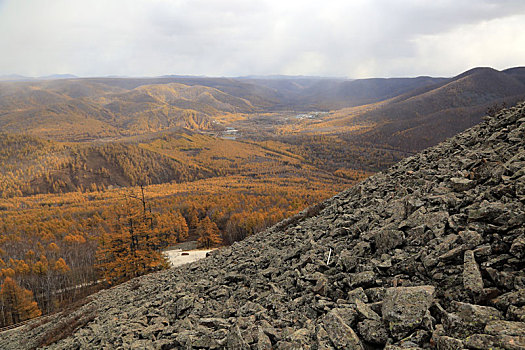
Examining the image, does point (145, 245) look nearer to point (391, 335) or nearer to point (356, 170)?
point (391, 335)

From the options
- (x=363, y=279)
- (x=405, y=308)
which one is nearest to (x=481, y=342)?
(x=405, y=308)

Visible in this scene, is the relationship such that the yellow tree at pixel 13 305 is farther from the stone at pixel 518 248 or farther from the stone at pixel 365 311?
the stone at pixel 518 248

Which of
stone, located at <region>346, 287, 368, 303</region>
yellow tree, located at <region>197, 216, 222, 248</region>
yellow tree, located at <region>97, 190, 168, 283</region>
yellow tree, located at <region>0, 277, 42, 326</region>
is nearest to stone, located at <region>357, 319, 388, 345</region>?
stone, located at <region>346, 287, 368, 303</region>

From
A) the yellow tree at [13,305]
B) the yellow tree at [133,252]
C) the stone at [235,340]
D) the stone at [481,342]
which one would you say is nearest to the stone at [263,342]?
the stone at [235,340]

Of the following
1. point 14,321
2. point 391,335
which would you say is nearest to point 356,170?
point 14,321

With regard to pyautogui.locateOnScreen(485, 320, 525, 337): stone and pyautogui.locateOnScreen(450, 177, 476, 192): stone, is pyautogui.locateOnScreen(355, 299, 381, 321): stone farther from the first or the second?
pyautogui.locateOnScreen(450, 177, 476, 192): stone

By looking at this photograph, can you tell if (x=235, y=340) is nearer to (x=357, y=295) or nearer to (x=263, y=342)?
(x=263, y=342)
